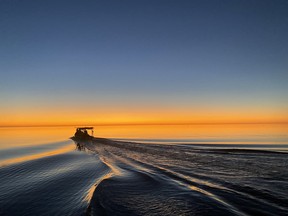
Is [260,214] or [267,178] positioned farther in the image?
[267,178]

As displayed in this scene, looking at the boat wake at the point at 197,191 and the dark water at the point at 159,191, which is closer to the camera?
the boat wake at the point at 197,191

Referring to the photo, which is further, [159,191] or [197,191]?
[159,191]

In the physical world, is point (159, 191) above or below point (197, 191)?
below

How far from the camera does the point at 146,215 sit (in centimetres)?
834

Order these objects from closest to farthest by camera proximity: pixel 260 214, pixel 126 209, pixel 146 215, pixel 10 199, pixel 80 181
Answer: pixel 260 214 → pixel 146 215 → pixel 126 209 → pixel 10 199 → pixel 80 181

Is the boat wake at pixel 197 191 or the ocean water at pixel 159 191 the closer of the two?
Answer: the boat wake at pixel 197 191

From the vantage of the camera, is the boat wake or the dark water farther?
the dark water

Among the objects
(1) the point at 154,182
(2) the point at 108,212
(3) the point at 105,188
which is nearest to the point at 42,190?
(3) the point at 105,188

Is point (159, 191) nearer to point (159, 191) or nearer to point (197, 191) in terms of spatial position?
point (159, 191)

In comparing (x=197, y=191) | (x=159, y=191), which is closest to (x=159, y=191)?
(x=159, y=191)

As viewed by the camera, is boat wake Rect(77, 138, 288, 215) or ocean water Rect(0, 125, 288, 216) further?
ocean water Rect(0, 125, 288, 216)

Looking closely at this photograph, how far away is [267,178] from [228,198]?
4819 mm

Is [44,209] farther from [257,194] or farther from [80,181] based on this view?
[257,194]

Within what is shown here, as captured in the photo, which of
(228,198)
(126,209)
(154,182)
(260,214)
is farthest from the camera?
(154,182)
